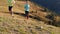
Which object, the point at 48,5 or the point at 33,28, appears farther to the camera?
the point at 48,5

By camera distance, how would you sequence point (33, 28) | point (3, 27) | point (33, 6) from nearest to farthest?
point (3, 27) < point (33, 28) < point (33, 6)

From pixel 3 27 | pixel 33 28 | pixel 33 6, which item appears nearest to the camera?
pixel 3 27

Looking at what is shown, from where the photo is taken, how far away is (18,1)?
22922 millimetres

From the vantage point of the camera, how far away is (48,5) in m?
23.4

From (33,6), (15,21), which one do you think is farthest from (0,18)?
(33,6)

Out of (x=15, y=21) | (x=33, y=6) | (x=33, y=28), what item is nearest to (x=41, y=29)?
(x=33, y=28)

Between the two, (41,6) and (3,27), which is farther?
(41,6)

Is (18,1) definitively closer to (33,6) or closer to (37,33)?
(33,6)

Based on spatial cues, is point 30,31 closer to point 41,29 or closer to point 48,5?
point 41,29

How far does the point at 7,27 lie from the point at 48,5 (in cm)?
1178

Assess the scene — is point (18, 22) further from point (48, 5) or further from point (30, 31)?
point (48, 5)

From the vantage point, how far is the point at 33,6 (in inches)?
869

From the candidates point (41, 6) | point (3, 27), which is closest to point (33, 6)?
point (41, 6)

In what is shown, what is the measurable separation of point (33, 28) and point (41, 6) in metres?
10.3
